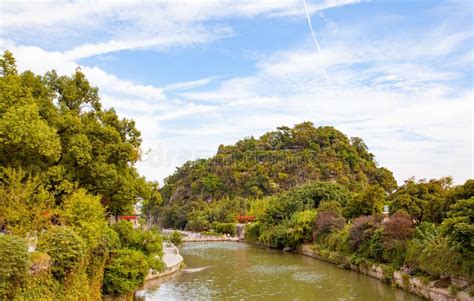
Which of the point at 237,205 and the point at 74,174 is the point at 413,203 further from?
the point at 237,205

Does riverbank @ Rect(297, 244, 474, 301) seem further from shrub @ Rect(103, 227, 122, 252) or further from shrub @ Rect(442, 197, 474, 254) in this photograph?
shrub @ Rect(103, 227, 122, 252)

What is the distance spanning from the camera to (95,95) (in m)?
22.5

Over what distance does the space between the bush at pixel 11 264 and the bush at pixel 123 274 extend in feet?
24.7

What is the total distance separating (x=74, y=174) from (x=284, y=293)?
12173 millimetres

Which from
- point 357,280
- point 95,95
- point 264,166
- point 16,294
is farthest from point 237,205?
point 16,294

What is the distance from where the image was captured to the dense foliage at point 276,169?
90.4 m

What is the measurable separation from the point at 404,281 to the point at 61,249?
1756 centimetres

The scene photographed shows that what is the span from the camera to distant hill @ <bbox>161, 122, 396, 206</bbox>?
9033 cm

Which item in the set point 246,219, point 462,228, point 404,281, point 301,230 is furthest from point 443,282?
point 246,219

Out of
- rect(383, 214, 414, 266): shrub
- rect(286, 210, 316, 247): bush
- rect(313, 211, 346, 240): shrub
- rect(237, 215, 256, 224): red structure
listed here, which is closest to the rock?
rect(383, 214, 414, 266): shrub

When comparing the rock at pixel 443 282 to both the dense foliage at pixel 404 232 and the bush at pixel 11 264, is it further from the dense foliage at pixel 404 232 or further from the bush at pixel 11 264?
the bush at pixel 11 264

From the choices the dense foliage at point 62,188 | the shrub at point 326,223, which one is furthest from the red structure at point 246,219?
the dense foliage at point 62,188

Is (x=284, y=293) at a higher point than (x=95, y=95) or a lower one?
lower

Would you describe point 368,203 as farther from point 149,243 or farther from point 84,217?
point 84,217
